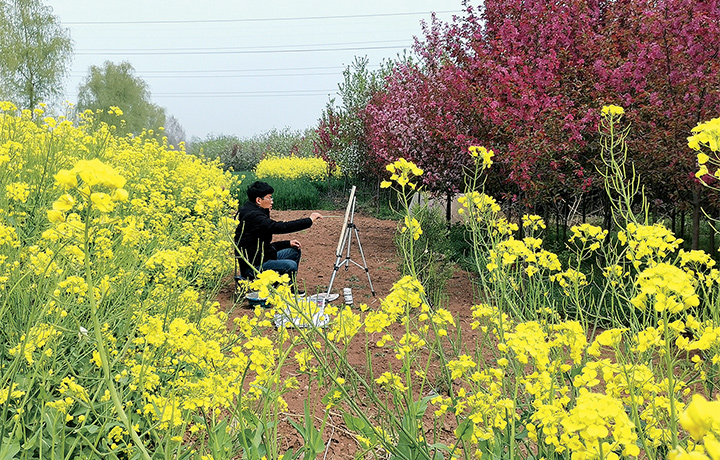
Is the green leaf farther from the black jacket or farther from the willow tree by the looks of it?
the willow tree

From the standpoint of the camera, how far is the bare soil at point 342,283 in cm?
273

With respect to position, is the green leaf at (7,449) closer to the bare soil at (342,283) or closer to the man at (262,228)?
the bare soil at (342,283)

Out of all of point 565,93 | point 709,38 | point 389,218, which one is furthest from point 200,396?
point 389,218

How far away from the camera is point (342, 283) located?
241 inches

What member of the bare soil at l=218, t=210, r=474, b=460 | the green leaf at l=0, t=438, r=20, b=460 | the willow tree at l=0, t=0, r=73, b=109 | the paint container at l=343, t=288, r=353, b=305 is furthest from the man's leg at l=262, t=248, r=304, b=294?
the willow tree at l=0, t=0, r=73, b=109

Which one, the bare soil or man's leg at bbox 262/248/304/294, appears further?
man's leg at bbox 262/248/304/294

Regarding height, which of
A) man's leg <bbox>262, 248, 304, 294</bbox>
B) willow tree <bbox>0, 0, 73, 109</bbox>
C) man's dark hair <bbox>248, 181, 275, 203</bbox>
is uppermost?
willow tree <bbox>0, 0, 73, 109</bbox>

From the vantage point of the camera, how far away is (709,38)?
426cm

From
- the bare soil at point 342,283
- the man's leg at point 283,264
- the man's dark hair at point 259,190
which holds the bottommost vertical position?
the bare soil at point 342,283

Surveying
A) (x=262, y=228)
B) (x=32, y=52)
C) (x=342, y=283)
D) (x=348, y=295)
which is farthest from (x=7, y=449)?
(x=32, y=52)

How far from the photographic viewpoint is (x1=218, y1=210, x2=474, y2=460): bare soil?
108 inches

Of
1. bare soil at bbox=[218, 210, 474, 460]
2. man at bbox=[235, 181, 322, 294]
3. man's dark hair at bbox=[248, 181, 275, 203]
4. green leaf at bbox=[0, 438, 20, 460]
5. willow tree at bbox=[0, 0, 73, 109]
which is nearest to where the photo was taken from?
green leaf at bbox=[0, 438, 20, 460]

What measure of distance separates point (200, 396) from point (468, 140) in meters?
5.50

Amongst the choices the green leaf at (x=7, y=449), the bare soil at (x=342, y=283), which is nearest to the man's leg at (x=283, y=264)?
the bare soil at (x=342, y=283)
